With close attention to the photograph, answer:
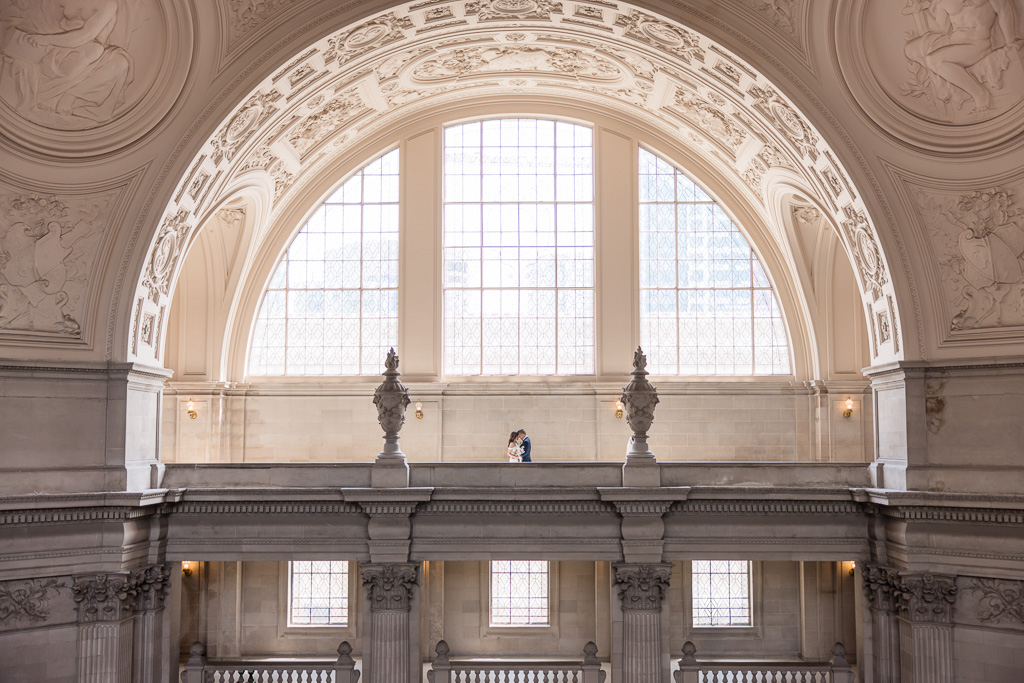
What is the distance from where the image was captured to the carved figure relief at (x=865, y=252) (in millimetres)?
18750

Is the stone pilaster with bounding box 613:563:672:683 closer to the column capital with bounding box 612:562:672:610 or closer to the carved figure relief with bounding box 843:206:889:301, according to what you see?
the column capital with bounding box 612:562:672:610

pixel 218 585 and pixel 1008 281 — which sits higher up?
pixel 1008 281

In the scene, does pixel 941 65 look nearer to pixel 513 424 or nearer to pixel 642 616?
pixel 642 616

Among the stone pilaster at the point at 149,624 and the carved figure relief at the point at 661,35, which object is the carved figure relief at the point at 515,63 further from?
the stone pilaster at the point at 149,624

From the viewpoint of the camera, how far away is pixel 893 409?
18.4 meters

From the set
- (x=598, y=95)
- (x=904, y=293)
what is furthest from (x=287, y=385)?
(x=904, y=293)

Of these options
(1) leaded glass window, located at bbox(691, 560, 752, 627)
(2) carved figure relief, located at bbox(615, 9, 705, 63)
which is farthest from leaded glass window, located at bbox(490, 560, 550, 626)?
(2) carved figure relief, located at bbox(615, 9, 705, 63)

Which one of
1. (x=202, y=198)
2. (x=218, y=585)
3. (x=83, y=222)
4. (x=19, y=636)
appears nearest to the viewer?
(x=19, y=636)

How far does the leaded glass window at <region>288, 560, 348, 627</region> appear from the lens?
935 inches

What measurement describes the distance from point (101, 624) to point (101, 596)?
527mm

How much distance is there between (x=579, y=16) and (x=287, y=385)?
11987mm

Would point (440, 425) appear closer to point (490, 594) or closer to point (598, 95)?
point (490, 594)

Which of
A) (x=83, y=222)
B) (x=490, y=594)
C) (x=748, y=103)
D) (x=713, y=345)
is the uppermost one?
(x=748, y=103)

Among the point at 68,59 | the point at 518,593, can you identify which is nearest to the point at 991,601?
the point at 518,593
